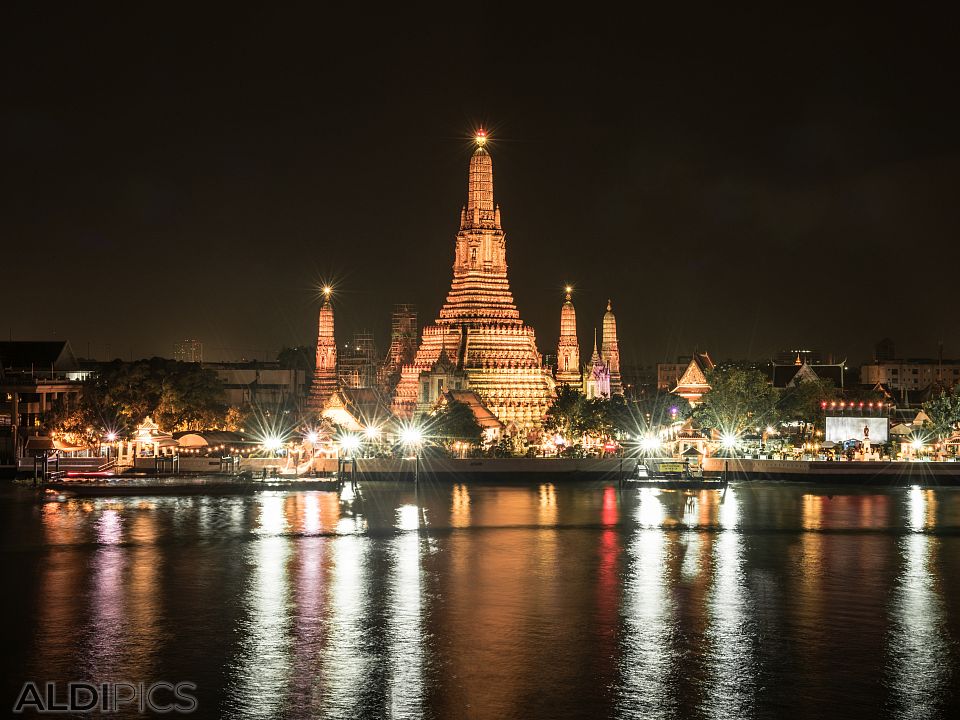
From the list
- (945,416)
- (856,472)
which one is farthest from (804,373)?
(856,472)

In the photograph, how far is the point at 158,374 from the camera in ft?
276

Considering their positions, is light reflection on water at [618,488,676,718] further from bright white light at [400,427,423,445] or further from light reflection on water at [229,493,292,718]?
bright white light at [400,427,423,445]

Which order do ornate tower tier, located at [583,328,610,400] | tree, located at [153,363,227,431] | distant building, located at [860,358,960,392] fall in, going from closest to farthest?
1. tree, located at [153,363,227,431]
2. ornate tower tier, located at [583,328,610,400]
3. distant building, located at [860,358,960,392]

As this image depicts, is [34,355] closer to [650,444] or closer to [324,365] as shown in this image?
[324,365]

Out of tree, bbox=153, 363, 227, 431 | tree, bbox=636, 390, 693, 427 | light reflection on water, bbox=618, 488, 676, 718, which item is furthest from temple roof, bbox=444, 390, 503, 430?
light reflection on water, bbox=618, 488, 676, 718

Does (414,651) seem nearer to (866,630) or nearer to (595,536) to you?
(866,630)

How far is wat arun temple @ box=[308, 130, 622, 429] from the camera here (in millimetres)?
94812

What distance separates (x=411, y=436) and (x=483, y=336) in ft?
39.2

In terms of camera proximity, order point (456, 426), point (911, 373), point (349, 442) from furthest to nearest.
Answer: point (911, 373) < point (456, 426) < point (349, 442)

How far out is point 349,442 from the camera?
8575 centimetres

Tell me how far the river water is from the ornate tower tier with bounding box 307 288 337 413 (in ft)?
158

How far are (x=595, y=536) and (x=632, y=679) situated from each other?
22.0 metres

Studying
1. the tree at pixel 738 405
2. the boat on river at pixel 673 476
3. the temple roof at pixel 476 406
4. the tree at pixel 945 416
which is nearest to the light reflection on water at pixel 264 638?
the boat on river at pixel 673 476

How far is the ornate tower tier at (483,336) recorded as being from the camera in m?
95.3
